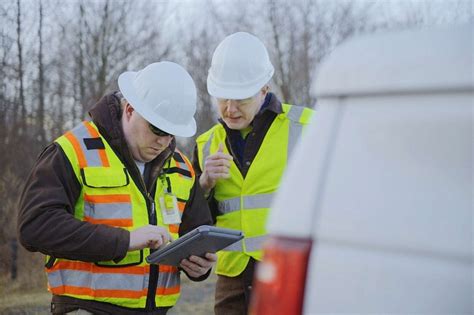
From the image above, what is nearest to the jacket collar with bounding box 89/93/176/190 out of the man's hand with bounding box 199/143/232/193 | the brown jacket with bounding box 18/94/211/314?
the brown jacket with bounding box 18/94/211/314

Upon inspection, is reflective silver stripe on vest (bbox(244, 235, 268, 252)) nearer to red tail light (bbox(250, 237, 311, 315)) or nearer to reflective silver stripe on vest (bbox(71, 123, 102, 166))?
reflective silver stripe on vest (bbox(71, 123, 102, 166))

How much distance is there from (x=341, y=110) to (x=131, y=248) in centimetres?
152

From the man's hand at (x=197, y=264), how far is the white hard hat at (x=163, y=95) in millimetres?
636

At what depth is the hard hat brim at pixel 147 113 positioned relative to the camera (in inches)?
125

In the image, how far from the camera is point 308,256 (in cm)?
164

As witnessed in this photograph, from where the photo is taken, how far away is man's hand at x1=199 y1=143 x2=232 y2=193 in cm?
367

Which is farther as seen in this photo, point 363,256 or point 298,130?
point 298,130

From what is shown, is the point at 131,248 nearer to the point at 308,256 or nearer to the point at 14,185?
the point at 308,256

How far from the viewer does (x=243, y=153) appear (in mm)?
3846

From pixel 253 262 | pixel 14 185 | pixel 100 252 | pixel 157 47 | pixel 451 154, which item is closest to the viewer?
pixel 451 154

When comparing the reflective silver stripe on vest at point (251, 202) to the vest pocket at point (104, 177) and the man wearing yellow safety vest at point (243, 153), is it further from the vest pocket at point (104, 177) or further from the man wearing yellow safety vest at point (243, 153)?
the vest pocket at point (104, 177)

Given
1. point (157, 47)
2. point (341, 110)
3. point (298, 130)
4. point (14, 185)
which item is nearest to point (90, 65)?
point (157, 47)

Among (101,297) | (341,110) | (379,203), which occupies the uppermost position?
(341,110)

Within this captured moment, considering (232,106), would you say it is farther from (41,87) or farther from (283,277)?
(41,87)
